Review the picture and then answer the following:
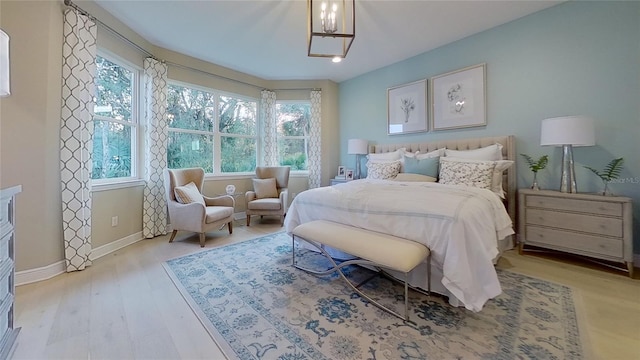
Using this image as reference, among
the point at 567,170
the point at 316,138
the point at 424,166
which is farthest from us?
the point at 316,138

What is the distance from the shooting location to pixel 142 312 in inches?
66.4

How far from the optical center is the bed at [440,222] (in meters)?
1.56

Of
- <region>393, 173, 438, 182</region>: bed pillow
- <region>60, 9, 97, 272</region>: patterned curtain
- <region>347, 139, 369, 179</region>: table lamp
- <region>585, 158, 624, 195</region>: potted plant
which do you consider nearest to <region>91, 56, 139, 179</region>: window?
<region>60, 9, 97, 272</region>: patterned curtain

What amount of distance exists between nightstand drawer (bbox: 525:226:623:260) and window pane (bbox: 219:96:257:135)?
463cm

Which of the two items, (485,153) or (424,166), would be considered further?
(424,166)

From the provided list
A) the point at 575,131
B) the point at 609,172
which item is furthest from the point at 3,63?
the point at 609,172

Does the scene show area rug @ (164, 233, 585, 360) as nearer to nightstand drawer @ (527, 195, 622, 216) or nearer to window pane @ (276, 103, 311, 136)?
nightstand drawer @ (527, 195, 622, 216)

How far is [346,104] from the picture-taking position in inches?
199

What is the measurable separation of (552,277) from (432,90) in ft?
9.06

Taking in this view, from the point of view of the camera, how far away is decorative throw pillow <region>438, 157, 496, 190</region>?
2.65 m

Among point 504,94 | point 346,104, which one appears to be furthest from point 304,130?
point 504,94

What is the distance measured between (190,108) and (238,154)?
114 cm

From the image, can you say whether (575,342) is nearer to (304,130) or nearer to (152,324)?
(152,324)

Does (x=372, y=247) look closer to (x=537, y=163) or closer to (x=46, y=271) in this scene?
(x=537, y=163)
